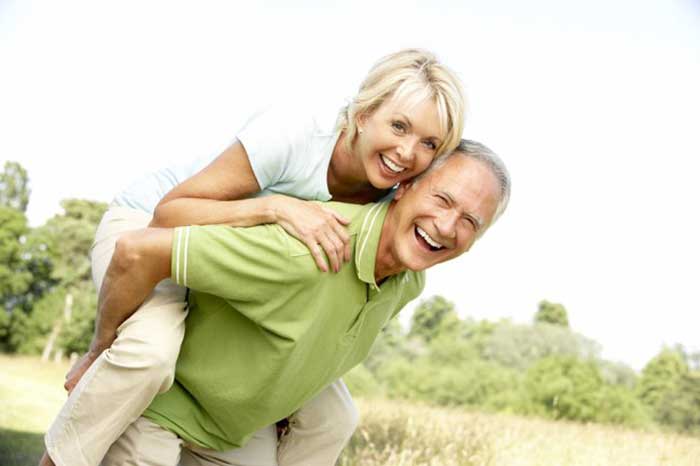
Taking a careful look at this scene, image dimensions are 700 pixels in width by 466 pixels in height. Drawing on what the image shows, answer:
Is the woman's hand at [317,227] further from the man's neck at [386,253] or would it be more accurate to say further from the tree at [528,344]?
the tree at [528,344]

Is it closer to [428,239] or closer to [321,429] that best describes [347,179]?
[428,239]

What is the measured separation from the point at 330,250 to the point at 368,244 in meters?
0.16

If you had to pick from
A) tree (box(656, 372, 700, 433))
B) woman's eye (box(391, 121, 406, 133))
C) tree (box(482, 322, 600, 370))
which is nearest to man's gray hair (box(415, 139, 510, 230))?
woman's eye (box(391, 121, 406, 133))

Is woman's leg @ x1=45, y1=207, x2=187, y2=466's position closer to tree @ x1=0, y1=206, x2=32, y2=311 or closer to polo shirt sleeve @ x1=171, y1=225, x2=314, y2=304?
polo shirt sleeve @ x1=171, y1=225, x2=314, y2=304

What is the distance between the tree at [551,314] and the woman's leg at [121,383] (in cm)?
921

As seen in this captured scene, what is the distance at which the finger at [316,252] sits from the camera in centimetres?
227

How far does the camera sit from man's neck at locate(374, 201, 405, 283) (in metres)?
2.48

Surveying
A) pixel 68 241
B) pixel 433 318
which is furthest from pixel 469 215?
pixel 68 241

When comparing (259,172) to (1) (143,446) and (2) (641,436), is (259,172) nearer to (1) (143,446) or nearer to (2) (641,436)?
(1) (143,446)

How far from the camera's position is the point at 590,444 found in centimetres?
554

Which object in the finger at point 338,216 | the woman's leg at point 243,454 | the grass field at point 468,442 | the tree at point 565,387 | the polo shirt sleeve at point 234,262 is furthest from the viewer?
the tree at point 565,387

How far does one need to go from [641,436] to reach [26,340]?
7.69 metres

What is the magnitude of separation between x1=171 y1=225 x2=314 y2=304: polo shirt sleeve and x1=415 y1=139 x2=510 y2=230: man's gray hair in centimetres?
57

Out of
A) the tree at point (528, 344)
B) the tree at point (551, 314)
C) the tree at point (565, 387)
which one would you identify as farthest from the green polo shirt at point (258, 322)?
the tree at point (551, 314)
